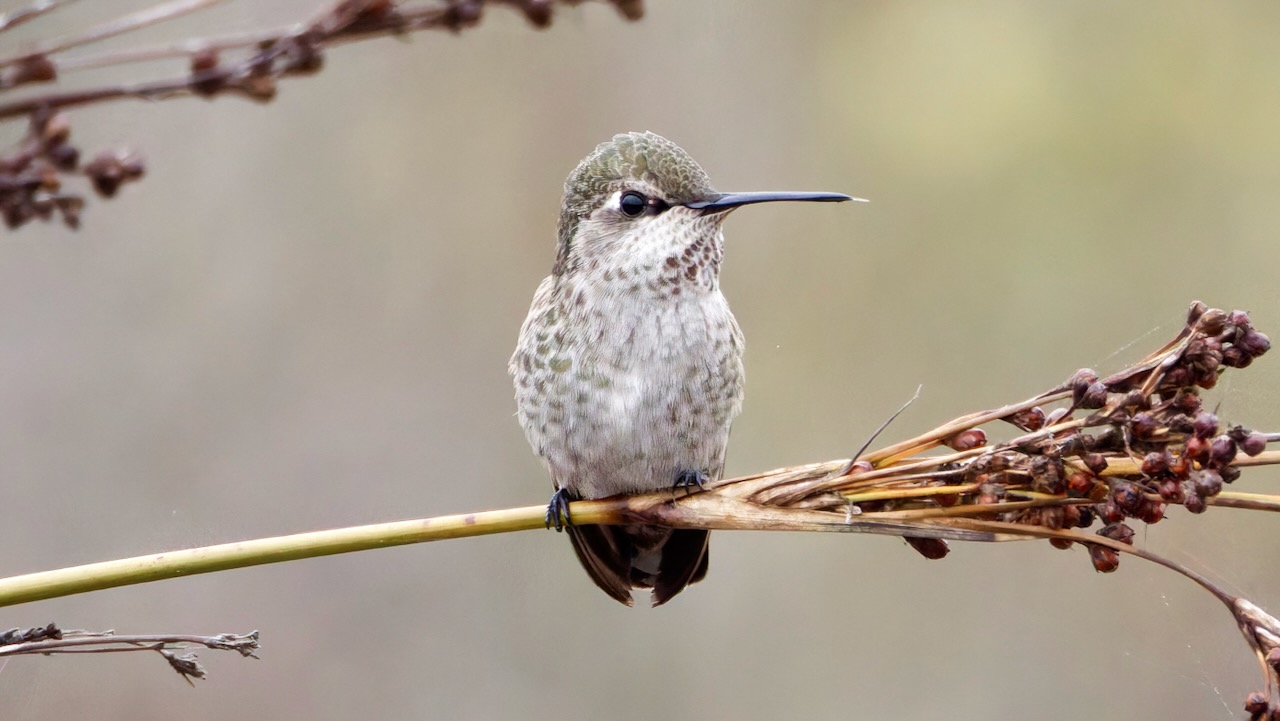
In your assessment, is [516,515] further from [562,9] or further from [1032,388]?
[1032,388]

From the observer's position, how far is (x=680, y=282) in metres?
3.87

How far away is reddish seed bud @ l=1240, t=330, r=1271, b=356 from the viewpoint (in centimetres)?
207

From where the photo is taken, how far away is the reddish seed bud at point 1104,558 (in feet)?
7.06

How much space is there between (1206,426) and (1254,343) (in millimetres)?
170

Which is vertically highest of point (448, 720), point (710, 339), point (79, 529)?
point (710, 339)

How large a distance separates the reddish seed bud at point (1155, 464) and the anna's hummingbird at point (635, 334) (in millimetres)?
1774

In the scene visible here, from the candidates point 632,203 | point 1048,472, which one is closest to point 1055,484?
point 1048,472

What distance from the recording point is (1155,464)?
2.08m

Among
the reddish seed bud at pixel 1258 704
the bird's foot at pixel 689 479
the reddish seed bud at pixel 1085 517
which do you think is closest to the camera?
the reddish seed bud at pixel 1258 704

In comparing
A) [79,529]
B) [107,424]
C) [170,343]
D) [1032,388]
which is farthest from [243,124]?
[1032,388]

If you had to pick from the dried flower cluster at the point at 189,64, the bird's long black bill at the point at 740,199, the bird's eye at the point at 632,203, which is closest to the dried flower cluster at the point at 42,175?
the dried flower cluster at the point at 189,64

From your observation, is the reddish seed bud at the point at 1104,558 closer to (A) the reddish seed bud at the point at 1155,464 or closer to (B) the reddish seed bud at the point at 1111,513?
(B) the reddish seed bud at the point at 1111,513

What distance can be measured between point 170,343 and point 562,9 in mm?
5271

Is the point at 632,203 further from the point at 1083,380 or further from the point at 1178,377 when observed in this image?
the point at 1178,377
